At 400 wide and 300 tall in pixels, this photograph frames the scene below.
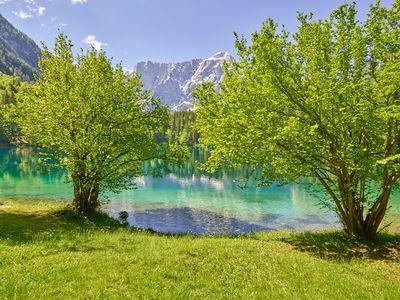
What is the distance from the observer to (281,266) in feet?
47.0

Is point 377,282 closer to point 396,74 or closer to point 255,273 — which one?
point 255,273

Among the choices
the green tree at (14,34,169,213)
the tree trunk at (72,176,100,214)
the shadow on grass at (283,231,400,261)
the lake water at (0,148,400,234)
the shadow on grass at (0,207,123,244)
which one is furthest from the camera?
the lake water at (0,148,400,234)

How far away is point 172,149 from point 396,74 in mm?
17929

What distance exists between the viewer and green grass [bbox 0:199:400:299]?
414 inches

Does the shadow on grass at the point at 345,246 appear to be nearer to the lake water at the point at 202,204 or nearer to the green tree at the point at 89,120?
the lake water at the point at 202,204

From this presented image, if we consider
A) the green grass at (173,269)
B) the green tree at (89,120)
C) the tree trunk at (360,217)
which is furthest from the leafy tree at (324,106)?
the green tree at (89,120)

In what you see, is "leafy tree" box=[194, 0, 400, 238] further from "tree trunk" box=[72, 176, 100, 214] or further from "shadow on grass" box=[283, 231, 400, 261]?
"tree trunk" box=[72, 176, 100, 214]

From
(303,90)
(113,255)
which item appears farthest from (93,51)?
(113,255)

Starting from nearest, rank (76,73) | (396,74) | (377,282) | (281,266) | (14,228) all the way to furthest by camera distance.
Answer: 1. (377,282)
2. (281,266)
3. (396,74)
4. (14,228)
5. (76,73)

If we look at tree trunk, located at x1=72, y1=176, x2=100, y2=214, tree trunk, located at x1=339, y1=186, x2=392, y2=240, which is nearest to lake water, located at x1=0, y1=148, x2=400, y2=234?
tree trunk, located at x1=72, y1=176, x2=100, y2=214

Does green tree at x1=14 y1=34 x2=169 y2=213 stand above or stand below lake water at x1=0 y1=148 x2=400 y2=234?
above

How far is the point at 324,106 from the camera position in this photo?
19.5 meters

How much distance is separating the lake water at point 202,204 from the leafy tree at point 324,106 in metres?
10.2

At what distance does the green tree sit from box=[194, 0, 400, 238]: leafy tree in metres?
8.53
